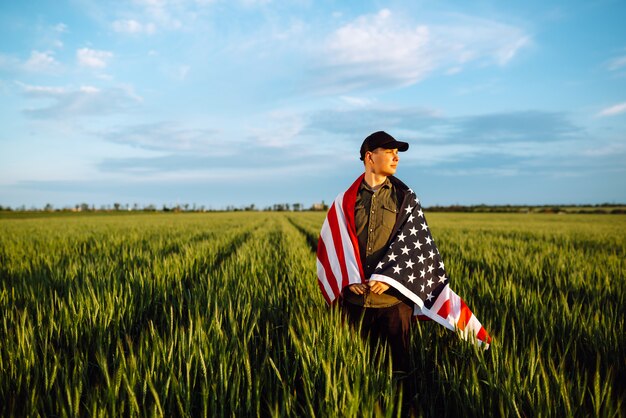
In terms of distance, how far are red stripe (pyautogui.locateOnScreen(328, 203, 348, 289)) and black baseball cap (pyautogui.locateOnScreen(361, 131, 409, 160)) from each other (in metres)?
0.55

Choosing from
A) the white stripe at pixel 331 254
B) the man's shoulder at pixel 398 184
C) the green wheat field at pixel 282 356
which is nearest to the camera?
the green wheat field at pixel 282 356

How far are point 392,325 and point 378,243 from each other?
1.97ft

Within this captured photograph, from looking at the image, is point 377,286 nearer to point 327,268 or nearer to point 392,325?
point 392,325

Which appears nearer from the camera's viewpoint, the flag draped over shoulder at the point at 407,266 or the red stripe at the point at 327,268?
the flag draped over shoulder at the point at 407,266

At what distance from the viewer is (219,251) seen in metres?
9.17

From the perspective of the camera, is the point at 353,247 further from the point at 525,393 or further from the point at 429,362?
the point at 525,393

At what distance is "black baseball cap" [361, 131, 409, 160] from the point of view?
2666 mm

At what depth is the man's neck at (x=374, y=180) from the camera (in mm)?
2794

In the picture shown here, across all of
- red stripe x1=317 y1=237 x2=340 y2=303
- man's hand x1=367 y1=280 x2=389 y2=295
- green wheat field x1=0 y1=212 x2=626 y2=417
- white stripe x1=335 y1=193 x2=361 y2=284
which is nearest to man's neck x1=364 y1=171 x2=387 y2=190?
white stripe x1=335 y1=193 x2=361 y2=284

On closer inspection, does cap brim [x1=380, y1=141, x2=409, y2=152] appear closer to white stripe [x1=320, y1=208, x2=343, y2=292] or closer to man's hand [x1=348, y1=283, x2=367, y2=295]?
white stripe [x1=320, y1=208, x2=343, y2=292]

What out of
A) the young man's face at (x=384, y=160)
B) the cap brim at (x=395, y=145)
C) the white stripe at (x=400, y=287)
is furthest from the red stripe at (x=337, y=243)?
the cap brim at (x=395, y=145)

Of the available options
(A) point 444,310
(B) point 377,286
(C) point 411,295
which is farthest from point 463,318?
(B) point 377,286

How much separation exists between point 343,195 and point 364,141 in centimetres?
45

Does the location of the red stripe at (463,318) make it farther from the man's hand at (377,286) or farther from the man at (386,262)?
the man's hand at (377,286)
